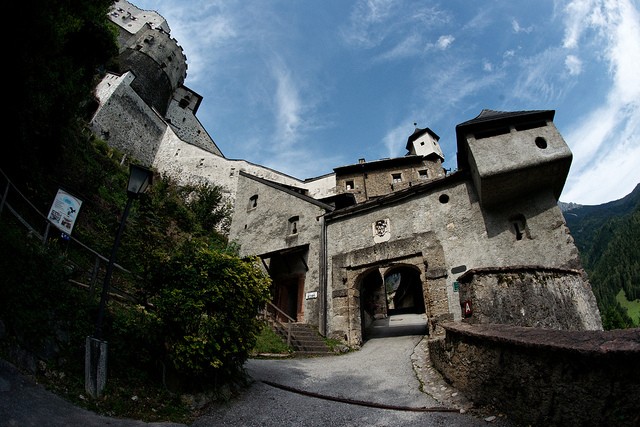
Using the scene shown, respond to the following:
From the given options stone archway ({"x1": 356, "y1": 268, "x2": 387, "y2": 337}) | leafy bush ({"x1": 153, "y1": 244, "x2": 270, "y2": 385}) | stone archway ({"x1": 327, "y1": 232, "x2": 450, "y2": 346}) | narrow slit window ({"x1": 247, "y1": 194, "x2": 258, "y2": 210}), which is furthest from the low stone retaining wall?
narrow slit window ({"x1": 247, "y1": 194, "x2": 258, "y2": 210})

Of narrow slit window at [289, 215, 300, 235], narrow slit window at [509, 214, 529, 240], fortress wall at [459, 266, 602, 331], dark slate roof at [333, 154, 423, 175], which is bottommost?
fortress wall at [459, 266, 602, 331]

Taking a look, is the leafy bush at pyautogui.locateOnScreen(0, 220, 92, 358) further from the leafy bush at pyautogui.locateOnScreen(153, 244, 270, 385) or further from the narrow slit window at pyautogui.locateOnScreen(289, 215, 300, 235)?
the narrow slit window at pyautogui.locateOnScreen(289, 215, 300, 235)

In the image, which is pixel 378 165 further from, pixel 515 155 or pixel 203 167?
pixel 515 155

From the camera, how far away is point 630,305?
36.6 metres

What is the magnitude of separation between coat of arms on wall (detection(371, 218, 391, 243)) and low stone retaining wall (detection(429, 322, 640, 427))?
28.1 ft

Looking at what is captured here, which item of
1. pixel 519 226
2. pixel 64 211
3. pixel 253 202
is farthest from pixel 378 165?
pixel 64 211

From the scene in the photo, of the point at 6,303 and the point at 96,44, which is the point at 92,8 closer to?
the point at 96,44

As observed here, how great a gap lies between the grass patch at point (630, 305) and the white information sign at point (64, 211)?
43755 millimetres

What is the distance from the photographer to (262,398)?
19.7ft

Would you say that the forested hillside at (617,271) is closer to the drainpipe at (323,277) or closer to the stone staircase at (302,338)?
the drainpipe at (323,277)

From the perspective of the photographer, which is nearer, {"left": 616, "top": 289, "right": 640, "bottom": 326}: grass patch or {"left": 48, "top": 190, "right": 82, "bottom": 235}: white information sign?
{"left": 48, "top": 190, "right": 82, "bottom": 235}: white information sign

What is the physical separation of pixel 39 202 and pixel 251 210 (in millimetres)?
10877

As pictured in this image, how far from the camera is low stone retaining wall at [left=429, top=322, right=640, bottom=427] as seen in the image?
346 centimetres

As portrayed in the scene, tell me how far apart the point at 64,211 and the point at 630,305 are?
161 feet
